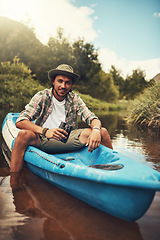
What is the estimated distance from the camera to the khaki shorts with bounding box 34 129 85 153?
279 cm

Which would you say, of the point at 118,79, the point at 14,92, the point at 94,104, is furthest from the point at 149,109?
the point at 118,79

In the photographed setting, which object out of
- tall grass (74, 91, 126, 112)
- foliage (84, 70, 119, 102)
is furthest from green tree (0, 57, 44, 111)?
foliage (84, 70, 119, 102)

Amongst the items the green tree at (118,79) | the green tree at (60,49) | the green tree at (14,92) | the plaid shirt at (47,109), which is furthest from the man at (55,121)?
the green tree at (118,79)

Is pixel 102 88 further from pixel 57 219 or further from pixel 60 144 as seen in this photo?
pixel 57 219

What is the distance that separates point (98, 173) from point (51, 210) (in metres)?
0.65

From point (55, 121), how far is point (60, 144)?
377 mm

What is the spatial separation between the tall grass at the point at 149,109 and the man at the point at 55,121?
5199 mm

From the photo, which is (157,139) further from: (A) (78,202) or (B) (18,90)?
(B) (18,90)

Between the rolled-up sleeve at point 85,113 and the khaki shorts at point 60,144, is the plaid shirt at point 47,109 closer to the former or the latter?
the rolled-up sleeve at point 85,113

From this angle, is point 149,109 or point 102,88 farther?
point 102,88

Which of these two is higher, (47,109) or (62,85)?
(62,85)

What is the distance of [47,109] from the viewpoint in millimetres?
2977

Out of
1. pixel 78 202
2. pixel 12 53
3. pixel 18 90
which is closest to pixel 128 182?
pixel 78 202

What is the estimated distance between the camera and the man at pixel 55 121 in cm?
263
